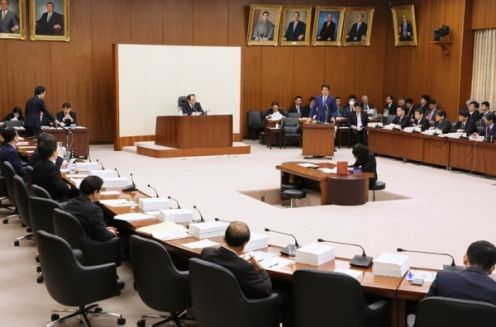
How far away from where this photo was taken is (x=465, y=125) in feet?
46.6

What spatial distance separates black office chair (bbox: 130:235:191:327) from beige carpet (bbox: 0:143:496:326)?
664 millimetres

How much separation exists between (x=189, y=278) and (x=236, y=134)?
43.9 ft

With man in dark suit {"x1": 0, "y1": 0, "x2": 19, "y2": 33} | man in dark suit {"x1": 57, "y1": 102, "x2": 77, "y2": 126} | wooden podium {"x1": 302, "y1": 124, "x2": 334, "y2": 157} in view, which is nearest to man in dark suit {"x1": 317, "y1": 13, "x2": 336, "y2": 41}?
wooden podium {"x1": 302, "y1": 124, "x2": 334, "y2": 157}

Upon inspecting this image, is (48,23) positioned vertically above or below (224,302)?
above

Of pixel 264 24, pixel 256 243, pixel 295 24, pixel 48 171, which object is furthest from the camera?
pixel 295 24

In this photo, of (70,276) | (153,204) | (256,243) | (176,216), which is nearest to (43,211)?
(153,204)

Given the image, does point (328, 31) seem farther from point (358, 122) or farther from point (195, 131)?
point (195, 131)

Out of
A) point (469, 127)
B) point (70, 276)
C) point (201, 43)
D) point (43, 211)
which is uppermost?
point (201, 43)

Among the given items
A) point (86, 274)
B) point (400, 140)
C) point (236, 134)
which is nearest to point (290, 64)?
point (236, 134)

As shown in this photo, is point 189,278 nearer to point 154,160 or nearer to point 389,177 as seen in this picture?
point 389,177

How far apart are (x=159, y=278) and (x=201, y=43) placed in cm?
1427

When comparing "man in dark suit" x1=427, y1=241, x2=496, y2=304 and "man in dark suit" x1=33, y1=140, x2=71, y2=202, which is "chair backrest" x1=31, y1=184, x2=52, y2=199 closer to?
"man in dark suit" x1=33, y1=140, x2=71, y2=202

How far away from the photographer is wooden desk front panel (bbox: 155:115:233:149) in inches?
612

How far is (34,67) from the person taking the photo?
651 inches
